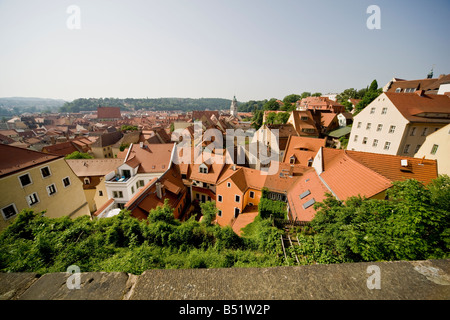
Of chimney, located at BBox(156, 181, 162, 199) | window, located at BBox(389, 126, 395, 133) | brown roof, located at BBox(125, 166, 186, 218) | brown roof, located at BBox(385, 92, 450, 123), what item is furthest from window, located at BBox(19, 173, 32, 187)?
brown roof, located at BBox(385, 92, 450, 123)

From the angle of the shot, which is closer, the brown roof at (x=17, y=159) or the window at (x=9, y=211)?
the window at (x=9, y=211)

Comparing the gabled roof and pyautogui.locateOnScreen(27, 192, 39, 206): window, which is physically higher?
the gabled roof

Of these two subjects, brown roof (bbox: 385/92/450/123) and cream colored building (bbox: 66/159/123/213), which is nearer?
brown roof (bbox: 385/92/450/123)

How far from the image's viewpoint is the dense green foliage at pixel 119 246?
19.5ft

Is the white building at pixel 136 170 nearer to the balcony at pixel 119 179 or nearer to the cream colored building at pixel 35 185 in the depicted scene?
the balcony at pixel 119 179

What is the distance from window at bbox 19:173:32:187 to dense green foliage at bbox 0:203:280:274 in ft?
18.6

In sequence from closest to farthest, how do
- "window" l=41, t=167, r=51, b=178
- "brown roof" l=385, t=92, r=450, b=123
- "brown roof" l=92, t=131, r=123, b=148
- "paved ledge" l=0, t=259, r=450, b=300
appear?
"paved ledge" l=0, t=259, r=450, b=300, "window" l=41, t=167, r=51, b=178, "brown roof" l=385, t=92, r=450, b=123, "brown roof" l=92, t=131, r=123, b=148

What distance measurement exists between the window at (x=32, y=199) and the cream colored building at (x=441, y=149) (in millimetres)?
31232

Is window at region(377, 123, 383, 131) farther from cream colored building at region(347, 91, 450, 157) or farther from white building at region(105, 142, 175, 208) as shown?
white building at region(105, 142, 175, 208)

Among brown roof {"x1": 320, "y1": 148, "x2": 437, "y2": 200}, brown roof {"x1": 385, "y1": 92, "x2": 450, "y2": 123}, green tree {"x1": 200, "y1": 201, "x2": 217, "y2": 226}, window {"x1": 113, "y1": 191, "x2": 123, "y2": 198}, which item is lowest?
window {"x1": 113, "y1": 191, "x2": 123, "y2": 198}

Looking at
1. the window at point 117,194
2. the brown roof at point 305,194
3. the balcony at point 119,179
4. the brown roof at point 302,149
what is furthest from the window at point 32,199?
the brown roof at point 302,149

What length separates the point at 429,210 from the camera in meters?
5.22

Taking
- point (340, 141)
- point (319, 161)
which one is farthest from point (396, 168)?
point (340, 141)

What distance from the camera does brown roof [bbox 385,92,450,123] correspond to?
21141 millimetres
